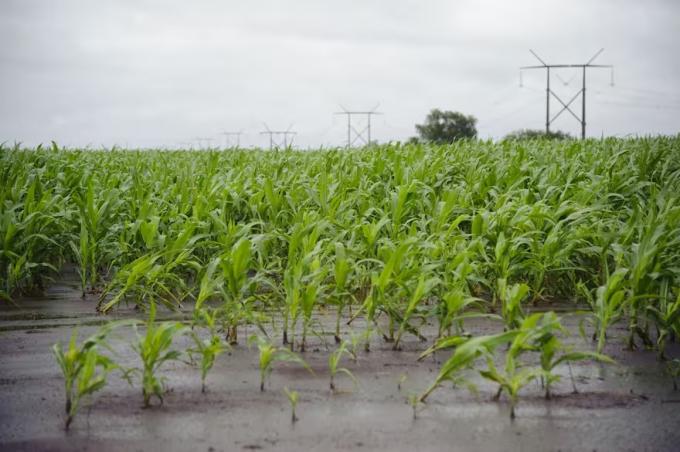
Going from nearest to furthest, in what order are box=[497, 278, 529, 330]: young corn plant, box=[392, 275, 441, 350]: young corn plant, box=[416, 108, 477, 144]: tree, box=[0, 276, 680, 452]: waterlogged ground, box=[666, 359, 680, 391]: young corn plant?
box=[0, 276, 680, 452]: waterlogged ground, box=[666, 359, 680, 391]: young corn plant, box=[497, 278, 529, 330]: young corn plant, box=[392, 275, 441, 350]: young corn plant, box=[416, 108, 477, 144]: tree

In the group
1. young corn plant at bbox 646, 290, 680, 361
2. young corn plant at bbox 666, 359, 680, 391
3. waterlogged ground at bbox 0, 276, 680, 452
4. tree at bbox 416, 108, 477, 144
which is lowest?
waterlogged ground at bbox 0, 276, 680, 452

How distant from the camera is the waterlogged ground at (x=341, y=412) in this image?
213cm

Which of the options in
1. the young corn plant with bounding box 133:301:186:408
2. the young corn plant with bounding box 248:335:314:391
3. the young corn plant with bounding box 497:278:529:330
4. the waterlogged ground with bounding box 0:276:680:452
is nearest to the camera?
the waterlogged ground with bounding box 0:276:680:452

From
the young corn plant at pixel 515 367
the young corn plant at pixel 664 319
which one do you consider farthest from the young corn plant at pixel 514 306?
the young corn plant at pixel 664 319

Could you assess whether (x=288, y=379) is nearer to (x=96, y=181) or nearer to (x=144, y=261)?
(x=144, y=261)

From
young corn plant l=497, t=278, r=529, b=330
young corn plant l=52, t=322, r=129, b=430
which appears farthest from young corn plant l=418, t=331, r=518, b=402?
young corn plant l=52, t=322, r=129, b=430

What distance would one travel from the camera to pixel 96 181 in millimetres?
6457

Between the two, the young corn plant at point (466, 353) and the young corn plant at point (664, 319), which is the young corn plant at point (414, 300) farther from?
the young corn plant at point (664, 319)

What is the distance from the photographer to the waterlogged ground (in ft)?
6.98

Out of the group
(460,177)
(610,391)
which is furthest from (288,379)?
(460,177)

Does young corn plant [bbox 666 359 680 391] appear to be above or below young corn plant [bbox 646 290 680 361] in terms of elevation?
below

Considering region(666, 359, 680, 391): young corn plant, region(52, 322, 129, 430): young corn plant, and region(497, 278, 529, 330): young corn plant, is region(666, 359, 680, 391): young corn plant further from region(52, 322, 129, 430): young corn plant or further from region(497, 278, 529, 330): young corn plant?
region(52, 322, 129, 430): young corn plant

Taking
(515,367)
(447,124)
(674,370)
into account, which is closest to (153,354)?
(515,367)

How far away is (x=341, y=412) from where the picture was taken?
235 centimetres
